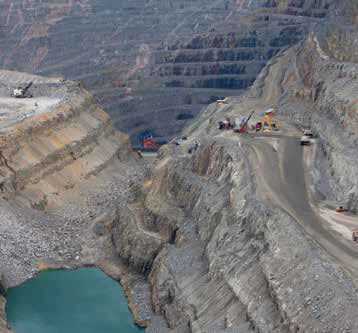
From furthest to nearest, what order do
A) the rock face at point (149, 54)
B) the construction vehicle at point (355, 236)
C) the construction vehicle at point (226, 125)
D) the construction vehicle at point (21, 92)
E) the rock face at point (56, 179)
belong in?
the rock face at point (149, 54), the construction vehicle at point (21, 92), the construction vehicle at point (226, 125), the rock face at point (56, 179), the construction vehicle at point (355, 236)

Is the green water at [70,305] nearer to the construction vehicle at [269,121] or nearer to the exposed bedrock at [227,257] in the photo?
the exposed bedrock at [227,257]

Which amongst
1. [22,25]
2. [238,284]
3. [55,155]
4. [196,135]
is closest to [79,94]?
[55,155]

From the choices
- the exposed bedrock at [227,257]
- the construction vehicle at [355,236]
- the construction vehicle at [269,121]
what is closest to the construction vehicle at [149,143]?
the construction vehicle at [269,121]

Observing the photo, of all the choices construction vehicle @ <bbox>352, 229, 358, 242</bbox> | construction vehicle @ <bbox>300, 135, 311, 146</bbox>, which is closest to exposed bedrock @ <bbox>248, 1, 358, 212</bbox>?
construction vehicle @ <bbox>300, 135, 311, 146</bbox>

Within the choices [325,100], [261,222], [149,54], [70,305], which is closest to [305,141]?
[325,100]

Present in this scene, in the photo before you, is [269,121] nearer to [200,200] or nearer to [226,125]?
[226,125]

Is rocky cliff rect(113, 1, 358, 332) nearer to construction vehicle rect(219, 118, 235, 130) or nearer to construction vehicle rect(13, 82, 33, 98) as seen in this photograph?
construction vehicle rect(219, 118, 235, 130)
